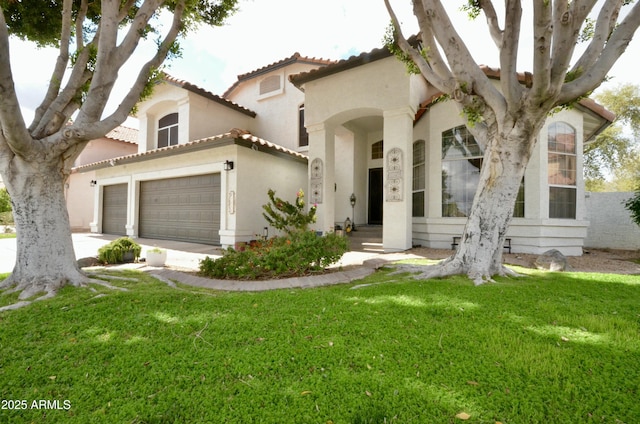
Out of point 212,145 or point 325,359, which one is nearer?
point 325,359

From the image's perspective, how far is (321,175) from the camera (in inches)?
379

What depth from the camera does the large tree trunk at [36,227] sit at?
4.35 m

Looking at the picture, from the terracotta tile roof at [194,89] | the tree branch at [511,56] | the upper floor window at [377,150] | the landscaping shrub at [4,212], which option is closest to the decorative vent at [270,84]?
the terracotta tile roof at [194,89]

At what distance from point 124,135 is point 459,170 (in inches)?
867

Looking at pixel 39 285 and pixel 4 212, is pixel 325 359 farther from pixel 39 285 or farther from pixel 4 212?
pixel 4 212

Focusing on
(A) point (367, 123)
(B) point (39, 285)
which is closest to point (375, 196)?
(A) point (367, 123)

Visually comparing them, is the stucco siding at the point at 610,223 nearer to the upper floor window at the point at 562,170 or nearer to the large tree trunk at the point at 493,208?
the upper floor window at the point at 562,170

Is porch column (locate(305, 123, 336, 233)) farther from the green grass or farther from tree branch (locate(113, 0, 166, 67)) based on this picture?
the green grass

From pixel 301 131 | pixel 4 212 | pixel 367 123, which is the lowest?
pixel 4 212

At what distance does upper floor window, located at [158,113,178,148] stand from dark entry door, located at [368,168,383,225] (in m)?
9.66

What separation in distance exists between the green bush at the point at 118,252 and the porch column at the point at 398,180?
7.08 meters

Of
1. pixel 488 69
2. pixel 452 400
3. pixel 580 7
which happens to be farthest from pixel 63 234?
pixel 488 69

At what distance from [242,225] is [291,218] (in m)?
2.90

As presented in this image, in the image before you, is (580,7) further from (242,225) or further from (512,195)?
(242,225)
